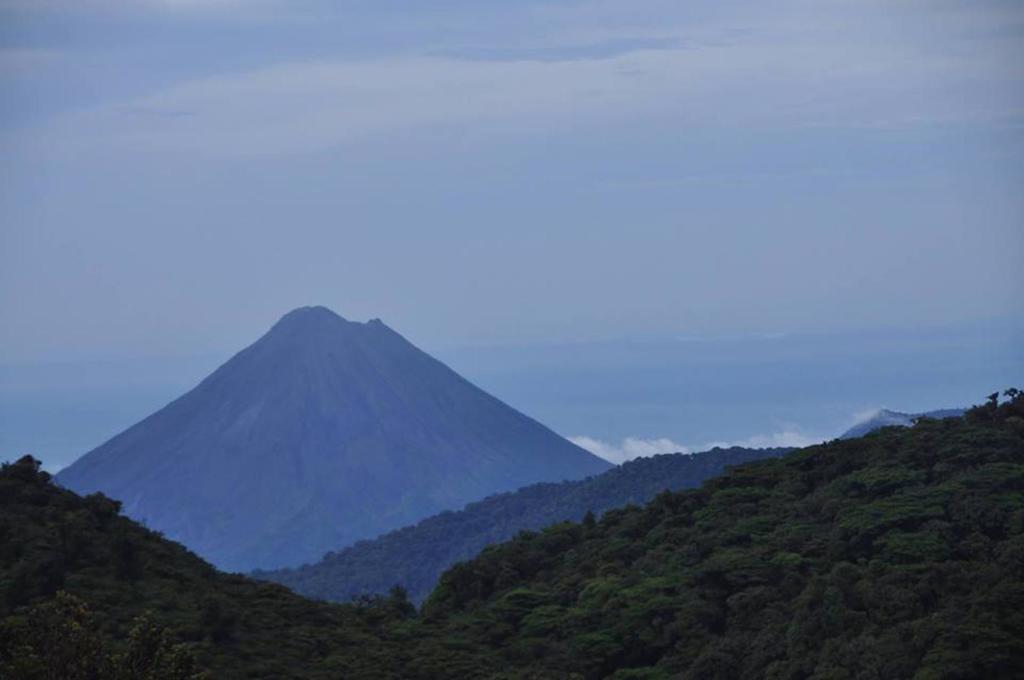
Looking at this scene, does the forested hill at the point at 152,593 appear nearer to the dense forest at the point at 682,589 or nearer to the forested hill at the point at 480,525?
the dense forest at the point at 682,589

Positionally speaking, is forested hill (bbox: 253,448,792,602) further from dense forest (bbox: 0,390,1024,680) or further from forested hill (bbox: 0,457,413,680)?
forested hill (bbox: 0,457,413,680)

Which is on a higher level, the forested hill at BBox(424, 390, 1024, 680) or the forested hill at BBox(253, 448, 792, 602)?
the forested hill at BBox(253, 448, 792, 602)

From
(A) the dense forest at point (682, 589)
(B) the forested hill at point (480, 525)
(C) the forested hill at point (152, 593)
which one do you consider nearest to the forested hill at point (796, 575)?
(A) the dense forest at point (682, 589)

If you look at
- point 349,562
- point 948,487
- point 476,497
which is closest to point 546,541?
point 948,487

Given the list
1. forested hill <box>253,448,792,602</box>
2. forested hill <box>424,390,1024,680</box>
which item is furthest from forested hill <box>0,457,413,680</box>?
forested hill <box>253,448,792,602</box>

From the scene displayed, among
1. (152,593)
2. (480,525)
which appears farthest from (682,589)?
(480,525)

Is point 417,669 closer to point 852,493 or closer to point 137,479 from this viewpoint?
point 852,493

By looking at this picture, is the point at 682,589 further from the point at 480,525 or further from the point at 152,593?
the point at 480,525

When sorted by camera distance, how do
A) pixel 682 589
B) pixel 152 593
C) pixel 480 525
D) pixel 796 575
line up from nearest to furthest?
pixel 152 593 < pixel 796 575 < pixel 682 589 < pixel 480 525

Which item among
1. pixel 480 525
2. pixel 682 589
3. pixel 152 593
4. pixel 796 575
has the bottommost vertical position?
pixel 796 575
